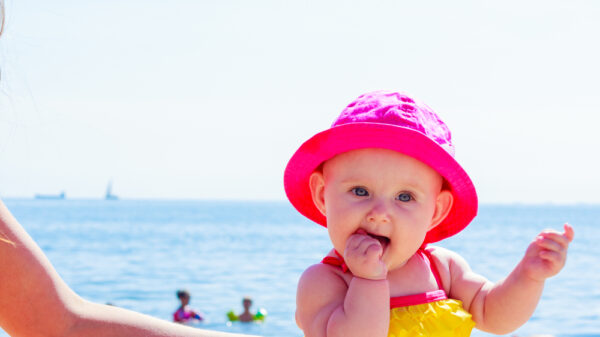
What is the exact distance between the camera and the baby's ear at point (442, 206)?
2225mm

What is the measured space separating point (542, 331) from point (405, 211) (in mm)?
16521

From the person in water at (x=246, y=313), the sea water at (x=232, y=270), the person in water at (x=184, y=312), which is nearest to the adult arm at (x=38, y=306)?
the person in water at (x=184, y=312)

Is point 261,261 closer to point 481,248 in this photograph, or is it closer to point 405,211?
point 481,248

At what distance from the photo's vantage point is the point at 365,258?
6.44ft

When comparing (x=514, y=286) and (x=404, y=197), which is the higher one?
(x=404, y=197)

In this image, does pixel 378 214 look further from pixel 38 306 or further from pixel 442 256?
pixel 38 306

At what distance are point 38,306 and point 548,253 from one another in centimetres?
142

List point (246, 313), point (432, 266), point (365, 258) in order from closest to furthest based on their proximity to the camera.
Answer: point (365, 258)
point (432, 266)
point (246, 313)

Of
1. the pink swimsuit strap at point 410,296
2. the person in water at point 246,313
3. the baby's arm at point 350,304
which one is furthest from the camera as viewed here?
the person in water at point 246,313

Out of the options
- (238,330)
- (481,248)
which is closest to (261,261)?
(481,248)

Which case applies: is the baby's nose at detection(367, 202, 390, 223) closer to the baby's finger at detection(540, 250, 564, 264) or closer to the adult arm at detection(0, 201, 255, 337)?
the baby's finger at detection(540, 250, 564, 264)

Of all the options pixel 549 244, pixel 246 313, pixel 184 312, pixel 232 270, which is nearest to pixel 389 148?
pixel 549 244

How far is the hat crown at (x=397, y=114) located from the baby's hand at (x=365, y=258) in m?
0.34

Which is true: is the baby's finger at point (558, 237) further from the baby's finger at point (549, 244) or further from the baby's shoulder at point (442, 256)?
the baby's shoulder at point (442, 256)
